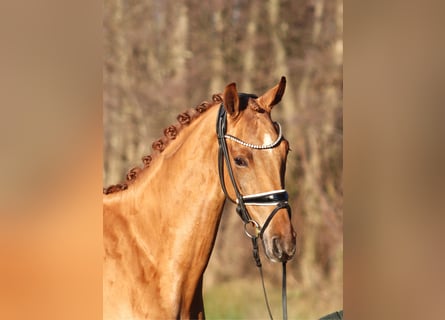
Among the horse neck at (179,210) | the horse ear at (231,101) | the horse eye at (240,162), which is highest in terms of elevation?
the horse ear at (231,101)

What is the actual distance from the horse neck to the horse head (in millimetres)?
74

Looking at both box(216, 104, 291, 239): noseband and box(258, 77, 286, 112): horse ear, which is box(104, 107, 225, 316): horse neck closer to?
box(216, 104, 291, 239): noseband

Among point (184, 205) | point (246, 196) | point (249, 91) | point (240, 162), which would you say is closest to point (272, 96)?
point (249, 91)

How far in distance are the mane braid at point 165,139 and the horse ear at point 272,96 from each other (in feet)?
0.53

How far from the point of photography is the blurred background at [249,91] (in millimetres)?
1924

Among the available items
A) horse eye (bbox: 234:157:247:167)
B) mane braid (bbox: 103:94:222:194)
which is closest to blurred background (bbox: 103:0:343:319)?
mane braid (bbox: 103:94:222:194)

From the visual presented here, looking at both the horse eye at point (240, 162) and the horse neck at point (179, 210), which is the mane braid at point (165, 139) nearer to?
the horse neck at point (179, 210)

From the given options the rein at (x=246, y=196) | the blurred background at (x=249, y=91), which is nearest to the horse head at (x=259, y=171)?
the rein at (x=246, y=196)
